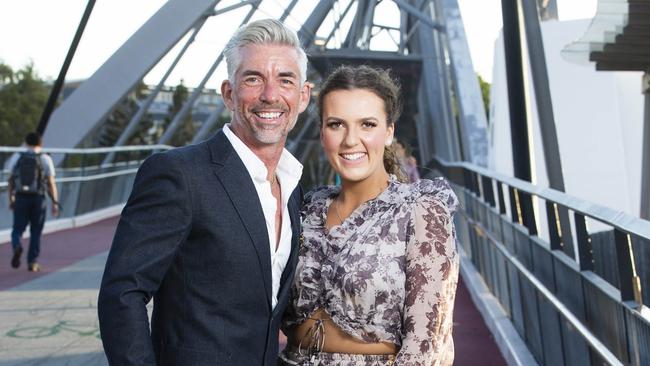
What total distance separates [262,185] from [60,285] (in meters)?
7.74

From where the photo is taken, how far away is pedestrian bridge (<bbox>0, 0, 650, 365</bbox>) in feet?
13.6

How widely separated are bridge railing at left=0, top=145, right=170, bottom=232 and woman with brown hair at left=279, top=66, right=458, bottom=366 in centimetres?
1219

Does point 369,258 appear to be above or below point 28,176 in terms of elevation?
below

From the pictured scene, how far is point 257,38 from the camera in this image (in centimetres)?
296

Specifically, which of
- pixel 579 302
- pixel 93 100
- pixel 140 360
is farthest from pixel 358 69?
pixel 93 100

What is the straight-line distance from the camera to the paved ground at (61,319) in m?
6.96

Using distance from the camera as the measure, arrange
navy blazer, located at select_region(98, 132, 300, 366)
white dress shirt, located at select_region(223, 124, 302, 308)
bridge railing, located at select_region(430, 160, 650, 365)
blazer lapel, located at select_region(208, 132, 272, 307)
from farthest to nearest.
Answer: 1. bridge railing, located at select_region(430, 160, 650, 365)
2. white dress shirt, located at select_region(223, 124, 302, 308)
3. blazer lapel, located at select_region(208, 132, 272, 307)
4. navy blazer, located at select_region(98, 132, 300, 366)

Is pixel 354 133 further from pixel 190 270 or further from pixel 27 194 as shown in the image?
pixel 27 194

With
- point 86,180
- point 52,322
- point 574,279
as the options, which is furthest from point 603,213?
point 86,180

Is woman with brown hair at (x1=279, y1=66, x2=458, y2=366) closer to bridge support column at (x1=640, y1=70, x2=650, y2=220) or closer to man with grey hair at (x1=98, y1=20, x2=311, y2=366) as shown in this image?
man with grey hair at (x1=98, y1=20, x2=311, y2=366)

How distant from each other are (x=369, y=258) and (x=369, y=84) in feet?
1.87

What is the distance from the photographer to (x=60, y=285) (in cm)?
1027

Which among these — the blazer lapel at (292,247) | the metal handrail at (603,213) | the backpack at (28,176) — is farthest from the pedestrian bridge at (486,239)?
the backpack at (28,176)

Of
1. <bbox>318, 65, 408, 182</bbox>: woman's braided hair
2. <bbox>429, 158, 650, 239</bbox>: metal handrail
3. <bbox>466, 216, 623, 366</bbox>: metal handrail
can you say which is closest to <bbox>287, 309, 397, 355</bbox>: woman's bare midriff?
<bbox>318, 65, 408, 182</bbox>: woman's braided hair
